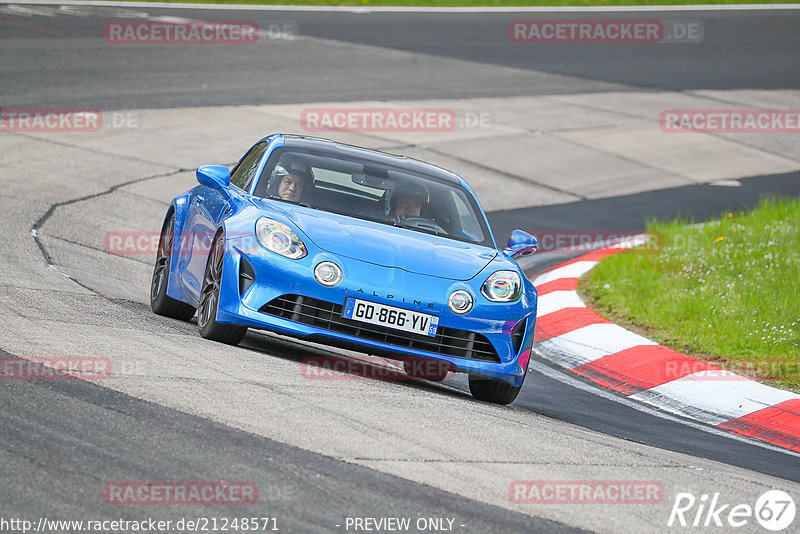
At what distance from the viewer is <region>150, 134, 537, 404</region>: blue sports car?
21.7 feet

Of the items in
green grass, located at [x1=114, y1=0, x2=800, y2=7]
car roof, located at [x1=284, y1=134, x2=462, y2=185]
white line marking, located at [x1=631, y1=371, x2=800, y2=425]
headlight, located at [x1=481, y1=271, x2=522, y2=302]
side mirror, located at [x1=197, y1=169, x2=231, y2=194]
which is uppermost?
green grass, located at [x1=114, y1=0, x2=800, y2=7]

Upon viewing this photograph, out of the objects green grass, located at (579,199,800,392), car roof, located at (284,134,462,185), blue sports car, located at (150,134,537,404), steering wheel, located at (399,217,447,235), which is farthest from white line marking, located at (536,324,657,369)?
steering wheel, located at (399,217,447,235)

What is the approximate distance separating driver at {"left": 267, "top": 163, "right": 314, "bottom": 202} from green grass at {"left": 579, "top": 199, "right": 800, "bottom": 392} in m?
3.36

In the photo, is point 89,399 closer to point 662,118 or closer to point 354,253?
point 354,253

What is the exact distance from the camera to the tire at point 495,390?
23.6 feet

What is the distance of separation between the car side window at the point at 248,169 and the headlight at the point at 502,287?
1.81 meters

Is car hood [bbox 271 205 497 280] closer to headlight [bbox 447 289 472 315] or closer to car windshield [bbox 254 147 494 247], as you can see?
headlight [bbox 447 289 472 315]

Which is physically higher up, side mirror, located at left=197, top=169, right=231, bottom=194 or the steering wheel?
side mirror, located at left=197, top=169, right=231, bottom=194

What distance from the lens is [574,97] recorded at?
2191 cm

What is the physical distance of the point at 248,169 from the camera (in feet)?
27.0

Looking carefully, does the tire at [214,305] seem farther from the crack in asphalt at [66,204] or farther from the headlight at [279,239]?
the crack in asphalt at [66,204]

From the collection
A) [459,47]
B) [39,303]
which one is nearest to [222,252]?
[39,303]

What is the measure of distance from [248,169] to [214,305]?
1.61 meters

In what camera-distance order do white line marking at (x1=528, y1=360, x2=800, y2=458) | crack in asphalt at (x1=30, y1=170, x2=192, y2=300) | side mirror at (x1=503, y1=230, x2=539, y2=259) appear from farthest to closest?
crack in asphalt at (x1=30, y1=170, x2=192, y2=300) → side mirror at (x1=503, y1=230, x2=539, y2=259) → white line marking at (x1=528, y1=360, x2=800, y2=458)
